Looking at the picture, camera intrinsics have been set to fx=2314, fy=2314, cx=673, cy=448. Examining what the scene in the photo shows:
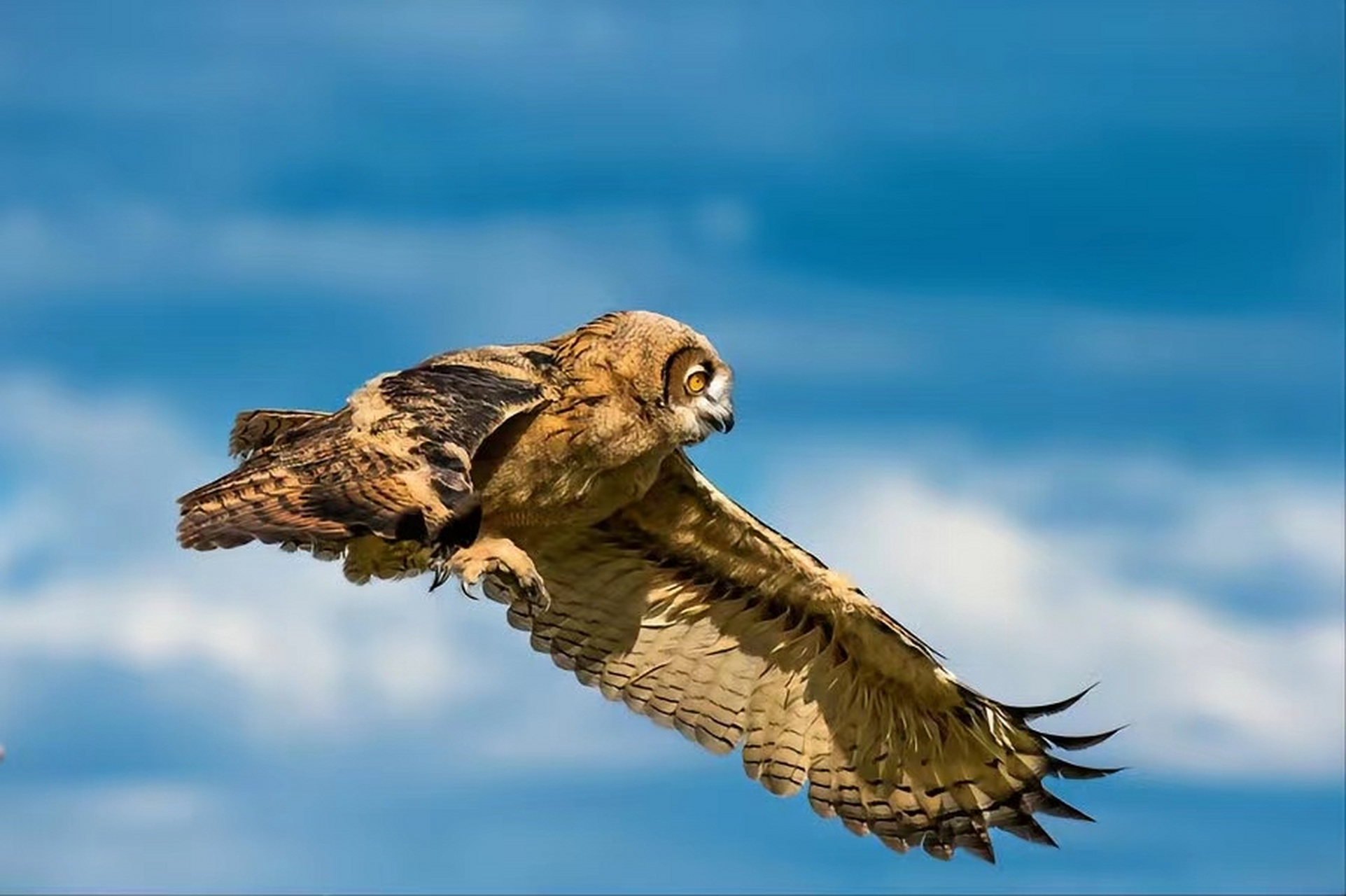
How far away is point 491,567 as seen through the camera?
33.6 feet

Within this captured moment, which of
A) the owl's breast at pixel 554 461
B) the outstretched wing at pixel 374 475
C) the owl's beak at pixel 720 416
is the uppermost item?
the owl's beak at pixel 720 416

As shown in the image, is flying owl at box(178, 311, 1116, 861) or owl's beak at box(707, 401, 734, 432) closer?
flying owl at box(178, 311, 1116, 861)

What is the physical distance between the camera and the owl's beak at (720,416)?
1130cm

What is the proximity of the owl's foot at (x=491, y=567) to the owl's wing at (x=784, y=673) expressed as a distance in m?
1.86

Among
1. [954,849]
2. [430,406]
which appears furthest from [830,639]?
[430,406]

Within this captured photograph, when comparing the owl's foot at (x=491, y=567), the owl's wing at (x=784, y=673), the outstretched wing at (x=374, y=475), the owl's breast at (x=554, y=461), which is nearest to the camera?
the outstretched wing at (x=374, y=475)

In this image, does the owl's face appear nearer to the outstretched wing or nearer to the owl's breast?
the owl's breast

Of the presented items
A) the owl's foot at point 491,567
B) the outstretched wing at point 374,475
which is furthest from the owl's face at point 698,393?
the owl's foot at point 491,567

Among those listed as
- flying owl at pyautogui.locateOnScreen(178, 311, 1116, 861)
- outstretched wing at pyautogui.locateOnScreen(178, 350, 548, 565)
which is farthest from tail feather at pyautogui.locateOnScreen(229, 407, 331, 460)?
outstretched wing at pyautogui.locateOnScreen(178, 350, 548, 565)

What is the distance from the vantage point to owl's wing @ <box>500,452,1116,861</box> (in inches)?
488

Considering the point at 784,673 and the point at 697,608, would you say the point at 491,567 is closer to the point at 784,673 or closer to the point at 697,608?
the point at 697,608

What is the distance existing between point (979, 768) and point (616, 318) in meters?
3.30

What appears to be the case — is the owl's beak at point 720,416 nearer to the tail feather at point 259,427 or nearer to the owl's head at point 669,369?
the owl's head at point 669,369

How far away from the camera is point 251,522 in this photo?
916cm
